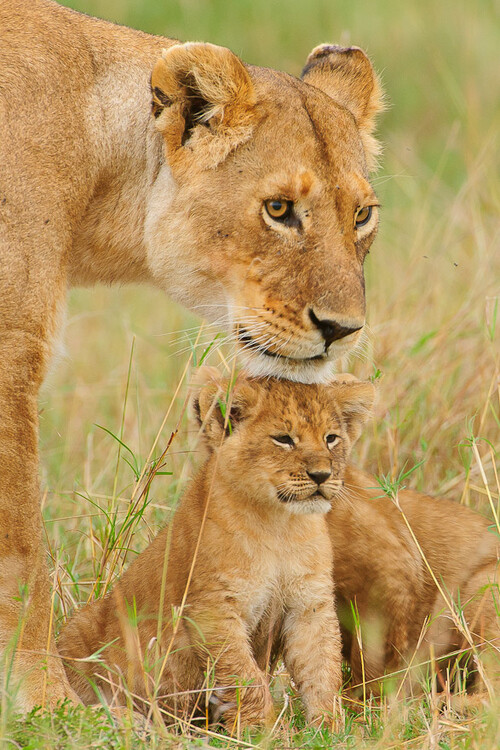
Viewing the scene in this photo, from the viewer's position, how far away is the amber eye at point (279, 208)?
357 cm

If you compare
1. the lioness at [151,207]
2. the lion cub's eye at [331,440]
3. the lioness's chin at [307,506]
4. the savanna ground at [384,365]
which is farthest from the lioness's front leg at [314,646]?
the lioness at [151,207]

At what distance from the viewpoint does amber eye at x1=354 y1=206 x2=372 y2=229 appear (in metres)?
3.76

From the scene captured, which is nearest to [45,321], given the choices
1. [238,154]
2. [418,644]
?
[238,154]

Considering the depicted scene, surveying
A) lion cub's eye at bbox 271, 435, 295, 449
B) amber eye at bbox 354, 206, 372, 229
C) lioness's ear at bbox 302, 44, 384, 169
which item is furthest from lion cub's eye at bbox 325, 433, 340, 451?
lioness's ear at bbox 302, 44, 384, 169

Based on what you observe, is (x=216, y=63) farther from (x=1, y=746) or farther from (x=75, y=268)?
(x=1, y=746)

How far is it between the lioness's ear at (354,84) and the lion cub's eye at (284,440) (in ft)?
3.85

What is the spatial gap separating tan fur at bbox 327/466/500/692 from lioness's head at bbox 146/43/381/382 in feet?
1.84

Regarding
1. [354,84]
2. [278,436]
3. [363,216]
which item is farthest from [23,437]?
[354,84]

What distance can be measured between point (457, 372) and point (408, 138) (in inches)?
206

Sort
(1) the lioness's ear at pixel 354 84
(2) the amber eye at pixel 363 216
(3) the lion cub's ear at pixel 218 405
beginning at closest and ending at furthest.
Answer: (3) the lion cub's ear at pixel 218 405 → (2) the amber eye at pixel 363 216 → (1) the lioness's ear at pixel 354 84

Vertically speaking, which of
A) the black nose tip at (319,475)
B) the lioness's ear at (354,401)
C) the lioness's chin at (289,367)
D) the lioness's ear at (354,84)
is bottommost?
the black nose tip at (319,475)

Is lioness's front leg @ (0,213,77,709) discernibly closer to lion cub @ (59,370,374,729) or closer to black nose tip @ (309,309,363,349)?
lion cub @ (59,370,374,729)

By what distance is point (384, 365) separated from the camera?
5469 mm

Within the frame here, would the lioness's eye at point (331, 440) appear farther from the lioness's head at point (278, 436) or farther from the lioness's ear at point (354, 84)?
the lioness's ear at point (354, 84)
